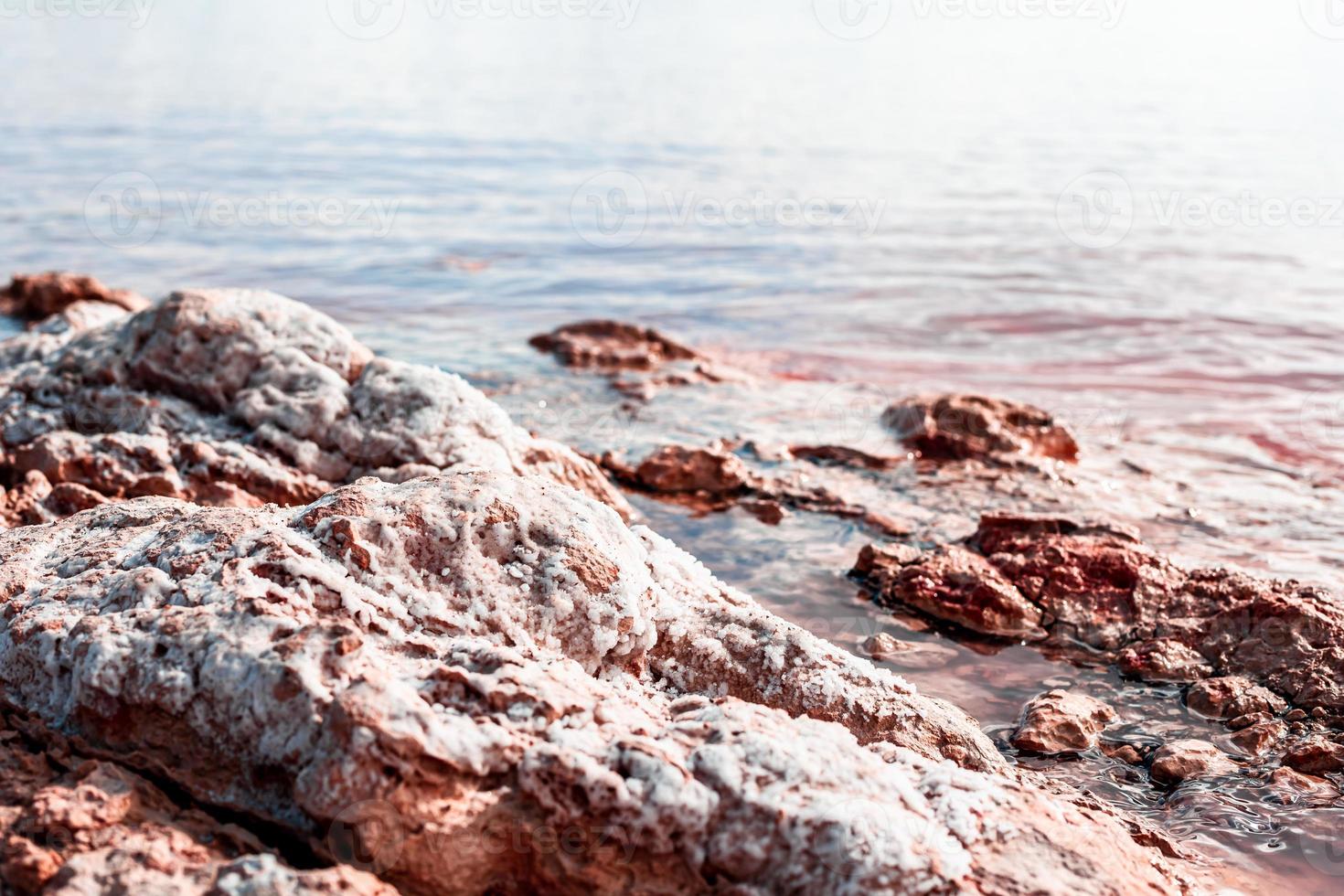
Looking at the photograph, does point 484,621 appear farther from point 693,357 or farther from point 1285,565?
point 693,357

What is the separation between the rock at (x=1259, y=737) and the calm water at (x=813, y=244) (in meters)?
0.23

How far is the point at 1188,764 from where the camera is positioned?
2844 millimetres

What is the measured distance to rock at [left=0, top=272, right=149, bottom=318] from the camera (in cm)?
778

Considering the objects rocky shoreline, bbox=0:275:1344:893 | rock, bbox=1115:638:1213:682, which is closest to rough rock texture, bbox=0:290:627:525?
rocky shoreline, bbox=0:275:1344:893

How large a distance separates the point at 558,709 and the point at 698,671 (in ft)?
1.90

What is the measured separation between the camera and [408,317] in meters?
8.79

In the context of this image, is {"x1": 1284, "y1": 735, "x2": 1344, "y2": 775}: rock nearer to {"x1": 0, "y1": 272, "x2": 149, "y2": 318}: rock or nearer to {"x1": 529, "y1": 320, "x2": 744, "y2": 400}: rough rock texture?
{"x1": 529, "y1": 320, "x2": 744, "y2": 400}: rough rock texture

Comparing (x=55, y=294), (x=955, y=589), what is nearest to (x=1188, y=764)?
(x=955, y=589)

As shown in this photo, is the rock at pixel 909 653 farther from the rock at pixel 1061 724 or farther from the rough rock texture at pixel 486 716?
the rough rock texture at pixel 486 716

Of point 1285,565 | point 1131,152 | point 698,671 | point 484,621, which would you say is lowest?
point 1285,565

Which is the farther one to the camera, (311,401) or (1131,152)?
(1131,152)

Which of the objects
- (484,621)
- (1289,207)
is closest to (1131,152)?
(1289,207)

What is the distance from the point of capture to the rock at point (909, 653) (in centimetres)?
345

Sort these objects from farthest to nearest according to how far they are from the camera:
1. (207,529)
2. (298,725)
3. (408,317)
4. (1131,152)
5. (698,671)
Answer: (1131,152) < (408,317) < (698,671) < (207,529) < (298,725)
